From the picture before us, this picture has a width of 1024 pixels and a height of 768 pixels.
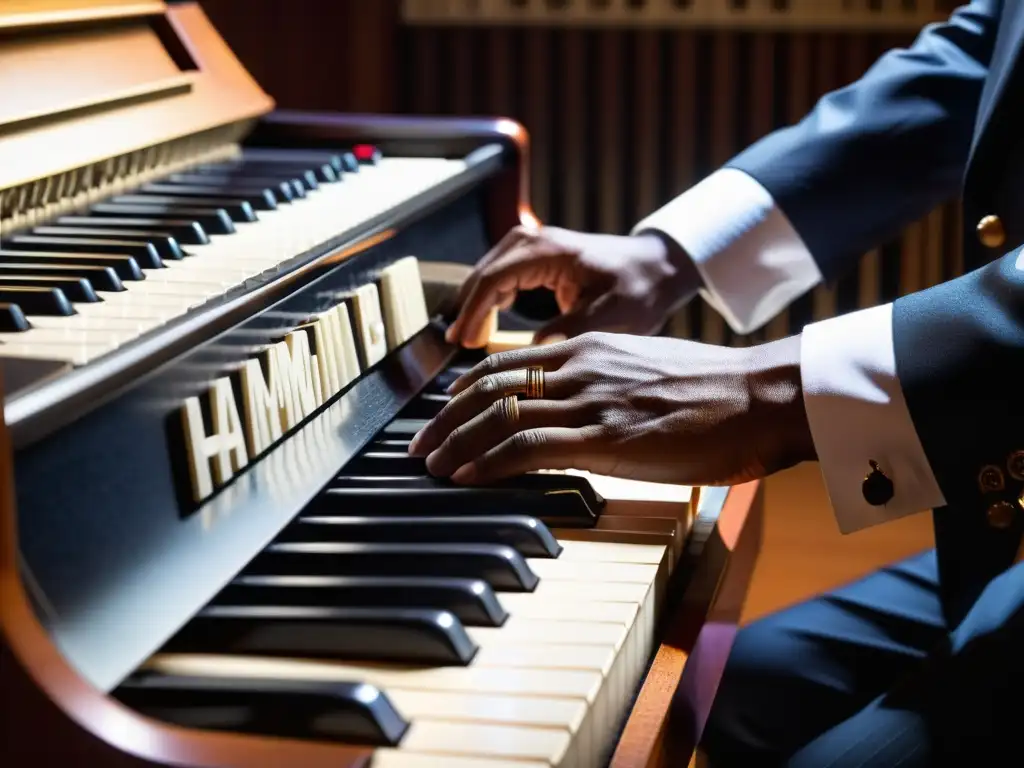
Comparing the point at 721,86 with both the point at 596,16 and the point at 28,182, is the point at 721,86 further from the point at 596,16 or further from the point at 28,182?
the point at 28,182

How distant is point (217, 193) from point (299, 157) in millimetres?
237

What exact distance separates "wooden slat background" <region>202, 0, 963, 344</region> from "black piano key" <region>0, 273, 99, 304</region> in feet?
6.21

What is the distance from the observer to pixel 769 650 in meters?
1.24

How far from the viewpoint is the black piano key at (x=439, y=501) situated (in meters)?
0.85

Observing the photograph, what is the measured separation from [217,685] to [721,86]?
7.85 ft

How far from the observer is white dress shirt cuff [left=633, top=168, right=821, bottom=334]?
54.1 inches

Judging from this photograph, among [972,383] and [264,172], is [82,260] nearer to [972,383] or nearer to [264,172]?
[264,172]

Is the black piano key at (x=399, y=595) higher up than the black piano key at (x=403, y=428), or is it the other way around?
the black piano key at (x=399, y=595)

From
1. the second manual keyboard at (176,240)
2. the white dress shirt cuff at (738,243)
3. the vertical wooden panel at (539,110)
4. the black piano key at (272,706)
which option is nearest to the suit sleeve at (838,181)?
the white dress shirt cuff at (738,243)

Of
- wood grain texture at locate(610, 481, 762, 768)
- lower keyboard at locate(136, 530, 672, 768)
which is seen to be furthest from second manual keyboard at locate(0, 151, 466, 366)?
wood grain texture at locate(610, 481, 762, 768)

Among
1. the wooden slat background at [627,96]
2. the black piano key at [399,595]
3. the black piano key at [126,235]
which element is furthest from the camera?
the wooden slat background at [627,96]

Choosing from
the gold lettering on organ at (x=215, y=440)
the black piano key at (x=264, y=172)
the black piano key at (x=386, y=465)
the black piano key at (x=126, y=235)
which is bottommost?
the black piano key at (x=386, y=465)

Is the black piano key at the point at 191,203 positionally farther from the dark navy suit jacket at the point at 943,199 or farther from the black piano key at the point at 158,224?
the dark navy suit jacket at the point at 943,199

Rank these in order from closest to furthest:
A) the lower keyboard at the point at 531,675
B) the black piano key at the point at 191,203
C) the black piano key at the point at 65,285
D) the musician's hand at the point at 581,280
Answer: the lower keyboard at the point at 531,675
the black piano key at the point at 65,285
the black piano key at the point at 191,203
the musician's hand at the point at 581,280
